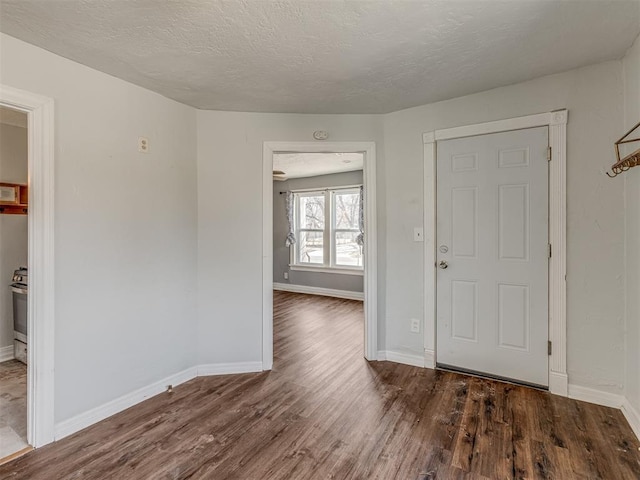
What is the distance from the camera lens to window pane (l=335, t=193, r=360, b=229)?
6.00m

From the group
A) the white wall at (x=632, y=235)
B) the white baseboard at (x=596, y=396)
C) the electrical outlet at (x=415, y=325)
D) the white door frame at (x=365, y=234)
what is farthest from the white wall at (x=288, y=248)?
the white wall at (x=632, y=235)

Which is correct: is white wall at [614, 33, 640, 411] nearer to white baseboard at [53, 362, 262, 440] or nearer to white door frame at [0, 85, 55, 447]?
white baseboard at [53, 362, 262, 440]

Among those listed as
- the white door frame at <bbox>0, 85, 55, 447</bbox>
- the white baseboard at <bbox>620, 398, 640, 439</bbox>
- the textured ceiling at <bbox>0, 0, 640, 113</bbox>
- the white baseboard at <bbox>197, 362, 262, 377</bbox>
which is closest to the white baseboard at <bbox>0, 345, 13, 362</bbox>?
the white door frame at <bbox>0, 85, 55, 447</bbox>

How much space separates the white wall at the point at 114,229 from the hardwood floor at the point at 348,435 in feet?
1.15

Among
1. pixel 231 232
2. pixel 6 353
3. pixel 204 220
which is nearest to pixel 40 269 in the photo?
pixel 204 220

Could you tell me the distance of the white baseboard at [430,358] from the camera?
284cm

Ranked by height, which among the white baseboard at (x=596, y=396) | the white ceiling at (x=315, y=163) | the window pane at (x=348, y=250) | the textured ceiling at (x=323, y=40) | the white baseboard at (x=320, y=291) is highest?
the white ceiling at (x=315, y=163)

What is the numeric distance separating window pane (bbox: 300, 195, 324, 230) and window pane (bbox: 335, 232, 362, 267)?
1.66 feet

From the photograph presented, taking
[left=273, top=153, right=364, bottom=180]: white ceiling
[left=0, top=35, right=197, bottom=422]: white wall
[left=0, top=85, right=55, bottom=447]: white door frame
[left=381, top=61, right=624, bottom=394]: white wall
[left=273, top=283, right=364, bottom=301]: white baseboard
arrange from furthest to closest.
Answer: [left=273, top=283, right=364, bottom=301]: white baseboard, [left=273, top=153, right=364, bottom=180]: white ceiling, [left=381, top=61, right=624, bottom=394]: white wall, [left=0, top=35, right=197, bottom=422]: white wall, [left=0, top=85, right=55, bottom=447]: white door frame

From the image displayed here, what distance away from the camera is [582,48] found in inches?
76.6

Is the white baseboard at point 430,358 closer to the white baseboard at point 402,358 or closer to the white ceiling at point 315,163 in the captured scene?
the white baseboard at point 402,358

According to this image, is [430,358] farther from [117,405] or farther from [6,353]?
[6,353]

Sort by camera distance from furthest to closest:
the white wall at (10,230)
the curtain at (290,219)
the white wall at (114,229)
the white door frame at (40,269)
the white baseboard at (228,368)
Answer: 1. the curtain at (290,219)
2. the white wall at (10,230)
3. the white baseboard at (228,368)
4. the white wall at (114,229)
5. the white door frame at (40,269)

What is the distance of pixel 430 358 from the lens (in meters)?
2.85
